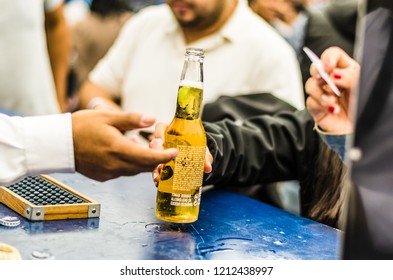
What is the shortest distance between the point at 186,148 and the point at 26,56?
2.10 m

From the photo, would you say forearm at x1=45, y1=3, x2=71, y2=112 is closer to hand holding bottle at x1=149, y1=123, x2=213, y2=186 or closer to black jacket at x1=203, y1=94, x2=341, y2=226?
black jacket at x1=203, y1=94, x2=341, y2=226

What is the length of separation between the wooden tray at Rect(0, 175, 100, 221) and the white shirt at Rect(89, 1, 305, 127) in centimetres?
116

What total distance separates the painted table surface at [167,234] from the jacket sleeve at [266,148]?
143 millimetres

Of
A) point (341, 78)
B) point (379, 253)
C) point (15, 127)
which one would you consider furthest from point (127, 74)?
point (379, 253)

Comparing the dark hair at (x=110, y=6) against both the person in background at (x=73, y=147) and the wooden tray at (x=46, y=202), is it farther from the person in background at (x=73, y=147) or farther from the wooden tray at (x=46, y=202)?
the person in background at (x=73, y=147)

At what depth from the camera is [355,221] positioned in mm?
966

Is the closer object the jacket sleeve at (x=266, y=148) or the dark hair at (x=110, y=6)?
the jacket sleeve at (x=266, y=148)

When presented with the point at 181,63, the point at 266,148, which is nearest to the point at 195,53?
the point at 266,148

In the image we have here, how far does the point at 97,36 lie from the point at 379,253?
2605mm

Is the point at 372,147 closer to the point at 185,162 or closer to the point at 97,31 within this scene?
the point at 185,162

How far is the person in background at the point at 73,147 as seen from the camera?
3.85 feet

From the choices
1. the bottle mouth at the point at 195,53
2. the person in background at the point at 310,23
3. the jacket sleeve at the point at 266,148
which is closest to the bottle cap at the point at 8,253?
the bottle mouth at the point at 195,53
